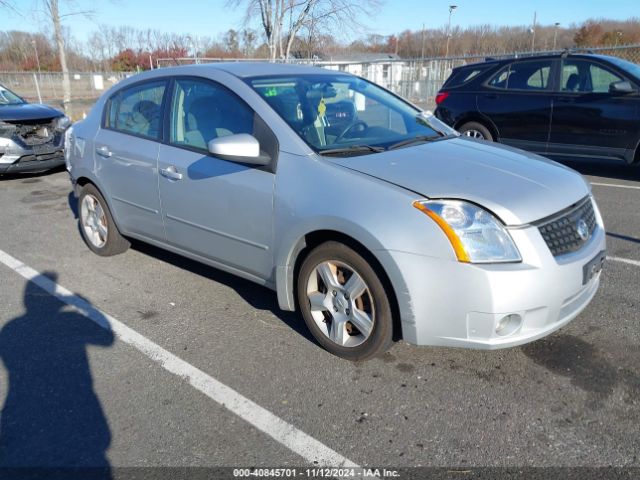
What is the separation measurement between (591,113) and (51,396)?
24.3 ft

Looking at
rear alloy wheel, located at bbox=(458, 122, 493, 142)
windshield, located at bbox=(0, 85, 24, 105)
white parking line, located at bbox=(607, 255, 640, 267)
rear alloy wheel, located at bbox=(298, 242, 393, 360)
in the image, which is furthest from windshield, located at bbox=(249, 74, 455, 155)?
windshield, located at bbox=(0, 85, 24, 105)

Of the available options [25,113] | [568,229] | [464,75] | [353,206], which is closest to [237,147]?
[353,206]

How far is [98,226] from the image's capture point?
5.09m

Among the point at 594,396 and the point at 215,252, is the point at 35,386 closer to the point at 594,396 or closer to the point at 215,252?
the point at 215,252

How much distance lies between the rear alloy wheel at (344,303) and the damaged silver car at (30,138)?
283 inches

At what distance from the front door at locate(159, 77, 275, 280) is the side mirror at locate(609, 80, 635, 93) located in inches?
231

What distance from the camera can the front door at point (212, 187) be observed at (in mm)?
3400

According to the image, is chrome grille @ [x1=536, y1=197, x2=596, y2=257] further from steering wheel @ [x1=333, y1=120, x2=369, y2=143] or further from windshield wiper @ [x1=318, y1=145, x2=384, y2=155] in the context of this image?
steering wheel @ [x1=333, y1=120, x2=369, y2=143]

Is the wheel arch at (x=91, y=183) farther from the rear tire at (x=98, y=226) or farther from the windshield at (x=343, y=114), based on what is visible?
the windshield at (x=343, y=114)

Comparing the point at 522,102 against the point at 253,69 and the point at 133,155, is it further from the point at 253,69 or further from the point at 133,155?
the point at 133,155

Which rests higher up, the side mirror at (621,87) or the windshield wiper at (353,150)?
the side mirror at (621,87)

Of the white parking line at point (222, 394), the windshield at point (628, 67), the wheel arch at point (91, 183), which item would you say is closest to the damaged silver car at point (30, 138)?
the wheel arch at point (91, 183)

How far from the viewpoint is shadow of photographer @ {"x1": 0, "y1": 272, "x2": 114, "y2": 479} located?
247cm

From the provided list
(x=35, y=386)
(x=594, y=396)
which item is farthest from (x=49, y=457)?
(x=594, y=396)
